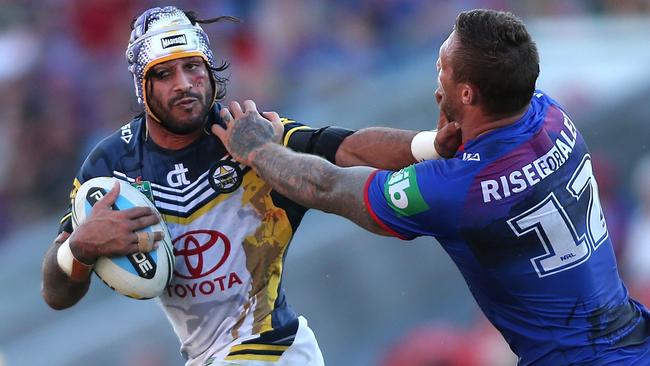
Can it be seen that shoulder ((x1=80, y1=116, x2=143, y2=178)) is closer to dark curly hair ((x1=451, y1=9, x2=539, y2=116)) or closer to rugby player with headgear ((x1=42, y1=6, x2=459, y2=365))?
rugby player with headgear ((x1=42, y1=6, x2=459, y2=365))

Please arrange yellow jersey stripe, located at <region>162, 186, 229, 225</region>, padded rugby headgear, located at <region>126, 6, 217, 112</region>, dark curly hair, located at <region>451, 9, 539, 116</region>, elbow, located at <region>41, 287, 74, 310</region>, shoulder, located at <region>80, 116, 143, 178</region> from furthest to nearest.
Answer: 1. elbow, located at <region>41, 287, 74, 310</region>
2. shoulder, located at <region>80, 116, 143, 178</region>
3. yellow jersey stripe, located at <region>162, 186, 229, 225</region>
4. padded rugby headgear, located at <region>126, 6, 217, 112</region>
5. dark curly hair, located at <region>451, 9, 539, 116</region>

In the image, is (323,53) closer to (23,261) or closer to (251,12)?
(251,12)

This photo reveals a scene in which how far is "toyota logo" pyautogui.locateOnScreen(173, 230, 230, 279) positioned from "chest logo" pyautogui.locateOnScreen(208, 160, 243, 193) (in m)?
0.21

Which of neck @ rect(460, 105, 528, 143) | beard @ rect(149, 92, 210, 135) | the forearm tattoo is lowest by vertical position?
neck @ rect(460, 105, 528, 143)

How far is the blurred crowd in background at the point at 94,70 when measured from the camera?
11906mm

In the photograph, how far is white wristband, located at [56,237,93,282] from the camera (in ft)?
19.0

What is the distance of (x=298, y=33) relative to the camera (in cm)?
1305

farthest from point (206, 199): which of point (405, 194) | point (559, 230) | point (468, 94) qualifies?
point (559, 230)

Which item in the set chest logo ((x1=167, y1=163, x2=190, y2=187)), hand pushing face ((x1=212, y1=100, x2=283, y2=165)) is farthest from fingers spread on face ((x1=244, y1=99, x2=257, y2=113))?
chest logo ((x1=167, y1=163, x2=190, y2=187))

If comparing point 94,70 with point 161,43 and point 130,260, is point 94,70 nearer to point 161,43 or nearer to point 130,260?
point 161,43

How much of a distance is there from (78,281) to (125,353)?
162 inches

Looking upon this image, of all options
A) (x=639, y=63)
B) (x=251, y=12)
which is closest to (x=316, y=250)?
(x=251, y=12)

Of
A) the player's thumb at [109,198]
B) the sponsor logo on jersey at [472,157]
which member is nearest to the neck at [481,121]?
the sponsor logo on jersey at [472,157]

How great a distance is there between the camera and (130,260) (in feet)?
18.5
